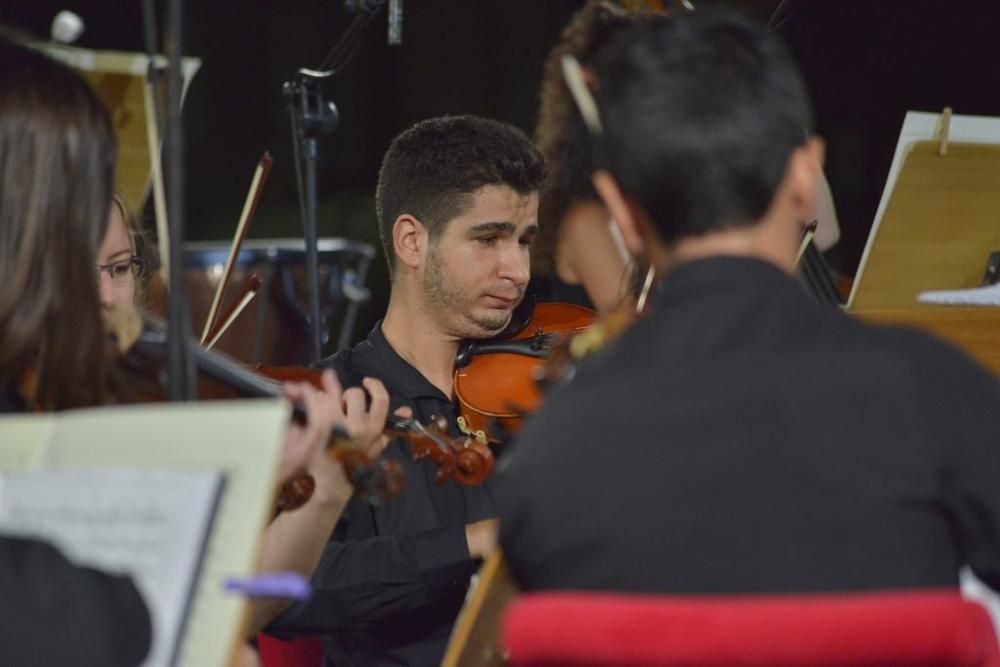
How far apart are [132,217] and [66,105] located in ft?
3.93

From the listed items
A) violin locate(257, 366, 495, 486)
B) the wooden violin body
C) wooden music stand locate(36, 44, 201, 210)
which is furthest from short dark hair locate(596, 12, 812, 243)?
wooden music stand locate(36, 44, 201, 210)

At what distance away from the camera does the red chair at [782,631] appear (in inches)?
42.3

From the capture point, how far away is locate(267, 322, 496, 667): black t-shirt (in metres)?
2.15

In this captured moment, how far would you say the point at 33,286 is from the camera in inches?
58.0

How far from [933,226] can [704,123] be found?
1.23m

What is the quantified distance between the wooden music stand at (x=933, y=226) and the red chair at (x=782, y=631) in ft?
3.96

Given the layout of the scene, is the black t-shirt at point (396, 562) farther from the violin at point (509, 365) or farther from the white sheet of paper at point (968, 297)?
the white sheet of paper at point (968, 297)

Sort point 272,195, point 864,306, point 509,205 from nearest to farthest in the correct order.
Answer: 1. point 864,306
2. point 509,205
3. point 272,195

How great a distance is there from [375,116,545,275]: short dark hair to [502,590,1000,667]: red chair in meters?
1.63

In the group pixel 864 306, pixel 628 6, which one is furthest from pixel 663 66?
pixel 864 306

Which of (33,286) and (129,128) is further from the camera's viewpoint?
(129,128)

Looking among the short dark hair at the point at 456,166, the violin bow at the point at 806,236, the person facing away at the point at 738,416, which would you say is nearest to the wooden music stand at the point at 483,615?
the person facing away at the point at 738,416

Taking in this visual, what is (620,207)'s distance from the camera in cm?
133

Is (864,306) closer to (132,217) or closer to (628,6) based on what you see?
(628,6)
